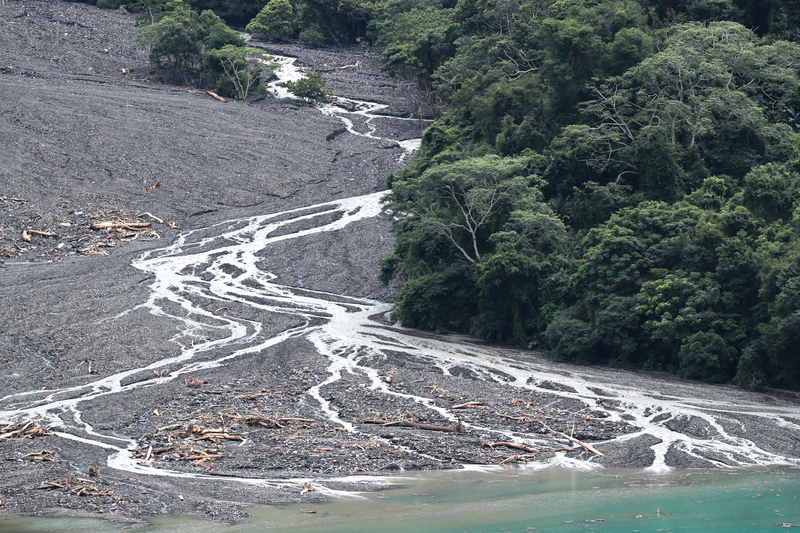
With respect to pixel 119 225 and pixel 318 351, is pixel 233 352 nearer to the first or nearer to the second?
pixel 318 351

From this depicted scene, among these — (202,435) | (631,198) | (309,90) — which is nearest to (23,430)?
(202,435)

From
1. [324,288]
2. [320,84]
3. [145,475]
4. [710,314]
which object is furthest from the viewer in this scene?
[320,84]

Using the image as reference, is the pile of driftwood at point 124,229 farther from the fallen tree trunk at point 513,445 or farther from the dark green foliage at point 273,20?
the dark green foliage at point 273,20

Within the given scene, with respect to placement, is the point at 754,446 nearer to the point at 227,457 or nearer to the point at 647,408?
the point at 647,408

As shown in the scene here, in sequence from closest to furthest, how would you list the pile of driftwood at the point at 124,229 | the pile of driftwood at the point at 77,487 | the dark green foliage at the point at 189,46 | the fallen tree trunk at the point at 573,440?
the pile of driftwood at the point at 77,487, the fallen tree trunk at the point at 573,440, the pile of driftwood at the point at 124,229, the dark green foliage at the point at 189,46

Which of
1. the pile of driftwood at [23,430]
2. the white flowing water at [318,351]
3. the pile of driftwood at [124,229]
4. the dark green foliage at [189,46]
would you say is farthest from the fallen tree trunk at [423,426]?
the dark green foliage at [189,46]

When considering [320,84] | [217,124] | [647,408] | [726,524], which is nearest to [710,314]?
[647,408]
